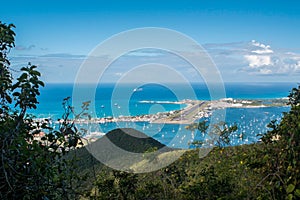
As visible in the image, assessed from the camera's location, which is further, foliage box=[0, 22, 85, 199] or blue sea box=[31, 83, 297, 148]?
blue sea box=[31, 83, 297, 148]

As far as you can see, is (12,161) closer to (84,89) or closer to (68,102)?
(68,102)

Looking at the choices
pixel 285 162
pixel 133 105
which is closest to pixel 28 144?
pixel 285 162

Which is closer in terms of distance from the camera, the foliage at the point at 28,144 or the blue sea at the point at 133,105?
the foliage at the point at 28,144

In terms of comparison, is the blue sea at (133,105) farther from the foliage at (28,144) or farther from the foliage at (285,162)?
the foliage at (285,162)

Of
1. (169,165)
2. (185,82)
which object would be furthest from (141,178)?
(185,82)

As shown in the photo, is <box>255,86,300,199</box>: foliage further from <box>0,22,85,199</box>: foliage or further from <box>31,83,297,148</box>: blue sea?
<box>0,22,85,199</box>: foliage

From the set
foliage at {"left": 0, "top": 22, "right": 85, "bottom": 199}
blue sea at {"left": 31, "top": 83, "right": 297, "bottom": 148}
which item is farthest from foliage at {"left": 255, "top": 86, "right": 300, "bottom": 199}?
foliage at {"left": 0, "top": 22, "right": 85, "bottom": 199}

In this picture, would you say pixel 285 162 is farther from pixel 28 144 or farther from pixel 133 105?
pixel 133 105

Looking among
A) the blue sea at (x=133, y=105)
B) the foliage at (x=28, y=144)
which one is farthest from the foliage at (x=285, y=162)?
the foliage at (x=28, y=144)
